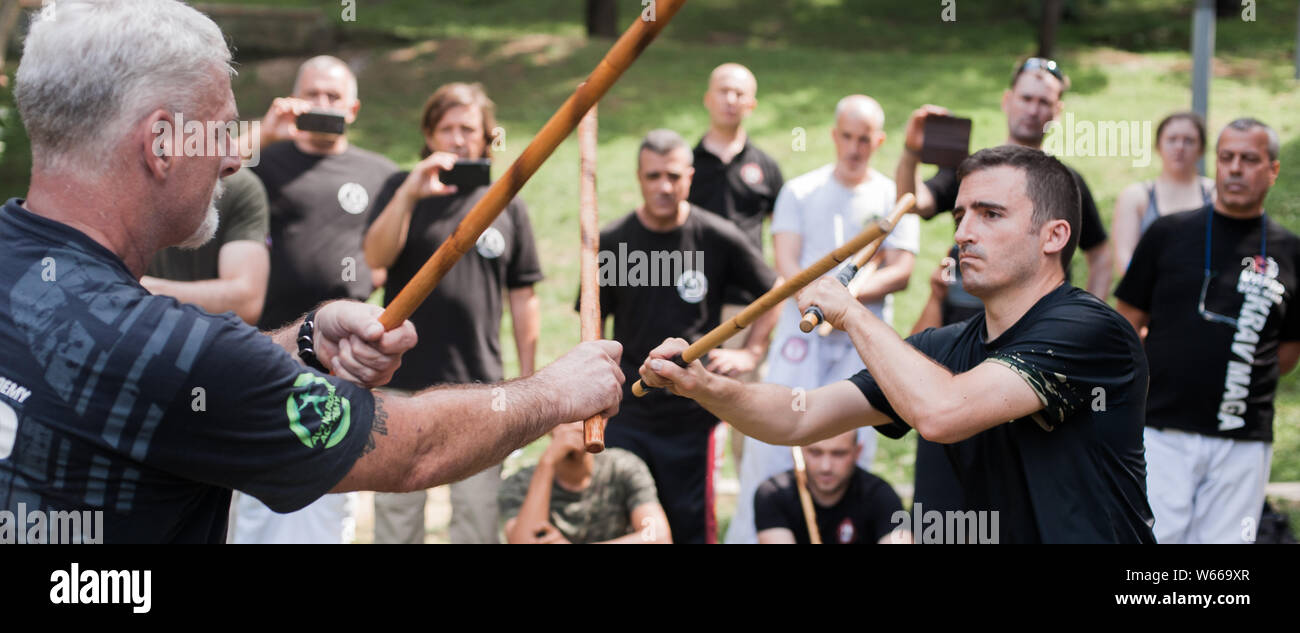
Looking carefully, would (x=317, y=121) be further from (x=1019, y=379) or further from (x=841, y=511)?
(x=1019, y=379)

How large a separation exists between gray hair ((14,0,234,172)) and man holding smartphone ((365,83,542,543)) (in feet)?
11.2

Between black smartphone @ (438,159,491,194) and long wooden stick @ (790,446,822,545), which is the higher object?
black smartphone @ (438,159,491,194)

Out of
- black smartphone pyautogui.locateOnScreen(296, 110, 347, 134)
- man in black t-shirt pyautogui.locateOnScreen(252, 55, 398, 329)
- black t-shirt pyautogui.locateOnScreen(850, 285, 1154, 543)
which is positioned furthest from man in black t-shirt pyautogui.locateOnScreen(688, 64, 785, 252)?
black t-shirt pyautogui.locateOnScreen(850, 285, 1154, 543)

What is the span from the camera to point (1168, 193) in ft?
21.7

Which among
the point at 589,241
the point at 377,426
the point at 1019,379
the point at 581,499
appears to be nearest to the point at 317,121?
the point at 581,499

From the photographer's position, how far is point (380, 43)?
17.1 metres

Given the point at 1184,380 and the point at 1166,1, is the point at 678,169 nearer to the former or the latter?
the point at 1184,380

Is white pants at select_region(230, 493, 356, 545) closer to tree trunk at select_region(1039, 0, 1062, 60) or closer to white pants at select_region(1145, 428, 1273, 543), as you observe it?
white pants at select_region(1145, 428, 1273, 543)

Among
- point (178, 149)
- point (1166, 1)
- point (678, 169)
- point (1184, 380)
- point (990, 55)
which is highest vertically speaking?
point (1166, 1)

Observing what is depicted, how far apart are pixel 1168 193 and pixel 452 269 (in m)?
3.83

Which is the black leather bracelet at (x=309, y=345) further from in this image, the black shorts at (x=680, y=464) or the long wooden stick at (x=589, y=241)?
the black shorts at (x=680, y=464)

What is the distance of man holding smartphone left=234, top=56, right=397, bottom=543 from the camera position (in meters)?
6.05
